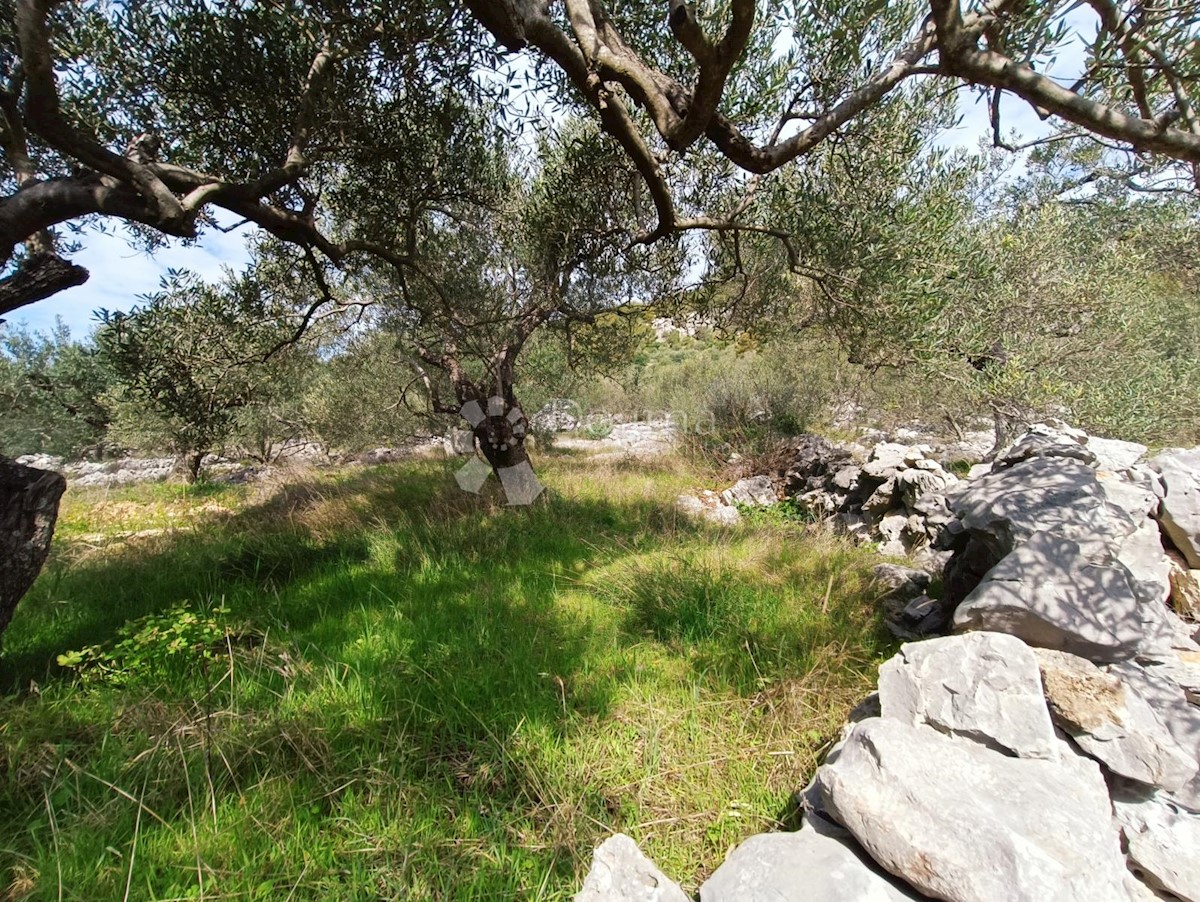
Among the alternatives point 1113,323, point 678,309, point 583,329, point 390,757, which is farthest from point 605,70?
point 1113,323

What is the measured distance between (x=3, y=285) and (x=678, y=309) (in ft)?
23.5

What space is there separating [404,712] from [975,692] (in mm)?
2758

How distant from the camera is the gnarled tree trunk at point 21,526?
2.54m

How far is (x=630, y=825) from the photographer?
207 cm

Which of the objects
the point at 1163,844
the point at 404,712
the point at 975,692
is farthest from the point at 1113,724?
the point at 404,712

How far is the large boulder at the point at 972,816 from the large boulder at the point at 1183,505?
2.91 meters

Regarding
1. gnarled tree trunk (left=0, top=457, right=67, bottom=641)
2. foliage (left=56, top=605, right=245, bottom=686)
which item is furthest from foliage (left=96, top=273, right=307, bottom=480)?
foliage (left=56, top=605, right=245, bottom=686)

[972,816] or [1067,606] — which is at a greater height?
[1067,606]

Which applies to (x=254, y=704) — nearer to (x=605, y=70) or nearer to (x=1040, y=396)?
(x=605, y=70)

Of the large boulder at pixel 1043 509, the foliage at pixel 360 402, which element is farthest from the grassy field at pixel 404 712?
the foliage at pixel 360 402

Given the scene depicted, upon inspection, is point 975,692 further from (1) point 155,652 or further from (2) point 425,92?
(2) point 425,92

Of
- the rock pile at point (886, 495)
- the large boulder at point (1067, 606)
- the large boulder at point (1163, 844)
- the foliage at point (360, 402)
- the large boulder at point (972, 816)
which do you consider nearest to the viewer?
the large boulder at point (972, 816)

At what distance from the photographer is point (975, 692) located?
2182 mm
